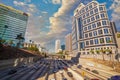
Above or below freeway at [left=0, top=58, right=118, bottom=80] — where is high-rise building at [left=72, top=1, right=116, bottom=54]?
above

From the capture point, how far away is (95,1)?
445ft

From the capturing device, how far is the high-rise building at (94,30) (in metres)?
117

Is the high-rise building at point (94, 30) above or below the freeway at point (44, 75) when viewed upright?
above

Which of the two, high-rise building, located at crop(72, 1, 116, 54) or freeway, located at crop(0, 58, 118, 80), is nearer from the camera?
freeway, located at crop(0, 58, 118, 80)

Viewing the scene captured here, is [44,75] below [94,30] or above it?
below

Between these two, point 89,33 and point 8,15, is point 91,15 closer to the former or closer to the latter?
point 89,33

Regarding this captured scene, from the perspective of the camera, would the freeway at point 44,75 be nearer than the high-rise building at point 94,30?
Yes

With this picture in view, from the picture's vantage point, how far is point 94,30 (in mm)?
129250

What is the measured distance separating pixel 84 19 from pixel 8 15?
144 m

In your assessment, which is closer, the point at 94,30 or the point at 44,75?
the point at 44,75

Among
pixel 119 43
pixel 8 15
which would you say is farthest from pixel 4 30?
pixel 119 43

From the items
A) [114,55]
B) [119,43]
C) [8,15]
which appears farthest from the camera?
[8,15]

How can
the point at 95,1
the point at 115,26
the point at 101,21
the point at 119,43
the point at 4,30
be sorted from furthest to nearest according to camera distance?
the point at 4,30
the point at 115,26
the point at 95,1
the point at 101,21
the point at 119,43

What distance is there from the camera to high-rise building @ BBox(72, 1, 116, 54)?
116537 mm
